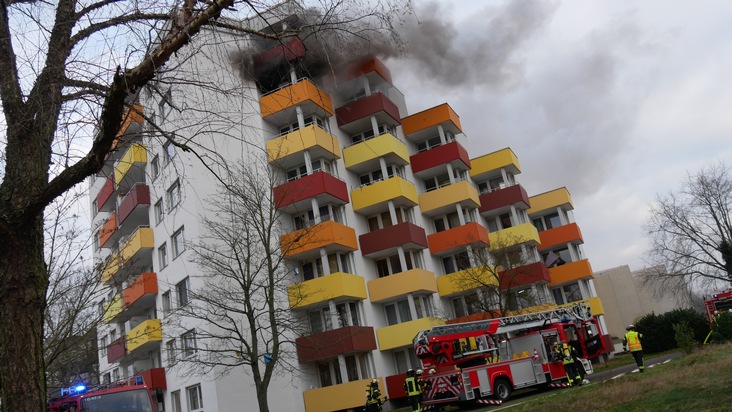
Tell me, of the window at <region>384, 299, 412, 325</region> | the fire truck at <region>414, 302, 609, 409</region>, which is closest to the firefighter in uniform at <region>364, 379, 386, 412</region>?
the fire truck at <region>414, 302, 609, 409</region>

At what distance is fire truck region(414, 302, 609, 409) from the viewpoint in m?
19.8

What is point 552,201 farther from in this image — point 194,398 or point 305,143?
point 194,398

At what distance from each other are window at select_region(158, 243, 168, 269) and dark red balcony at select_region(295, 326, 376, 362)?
908cm

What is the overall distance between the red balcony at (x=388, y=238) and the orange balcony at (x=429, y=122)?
8177 millimetres

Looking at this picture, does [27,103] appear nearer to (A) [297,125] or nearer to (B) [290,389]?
(B) [290,389]

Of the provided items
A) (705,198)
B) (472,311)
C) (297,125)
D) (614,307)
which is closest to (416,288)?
(472,311)

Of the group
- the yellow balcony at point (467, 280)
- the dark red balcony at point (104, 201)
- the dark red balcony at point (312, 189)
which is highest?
the dark red balcony at point (104, 201)

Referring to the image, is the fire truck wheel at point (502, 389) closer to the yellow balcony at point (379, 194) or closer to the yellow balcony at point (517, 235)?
the yellow balcony at point (379, 194)

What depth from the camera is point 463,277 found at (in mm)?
32875

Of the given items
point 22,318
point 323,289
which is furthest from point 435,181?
point 22,318

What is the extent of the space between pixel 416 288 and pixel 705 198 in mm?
28932

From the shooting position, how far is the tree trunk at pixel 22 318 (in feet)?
18.2

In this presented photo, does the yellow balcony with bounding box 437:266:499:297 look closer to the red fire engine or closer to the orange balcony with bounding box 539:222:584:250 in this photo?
the orange balcony with bounding box 539:222:584:250

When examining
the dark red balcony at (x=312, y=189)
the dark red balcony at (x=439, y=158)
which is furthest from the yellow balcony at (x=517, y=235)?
the dark red balcony at (x=312, y=189)
